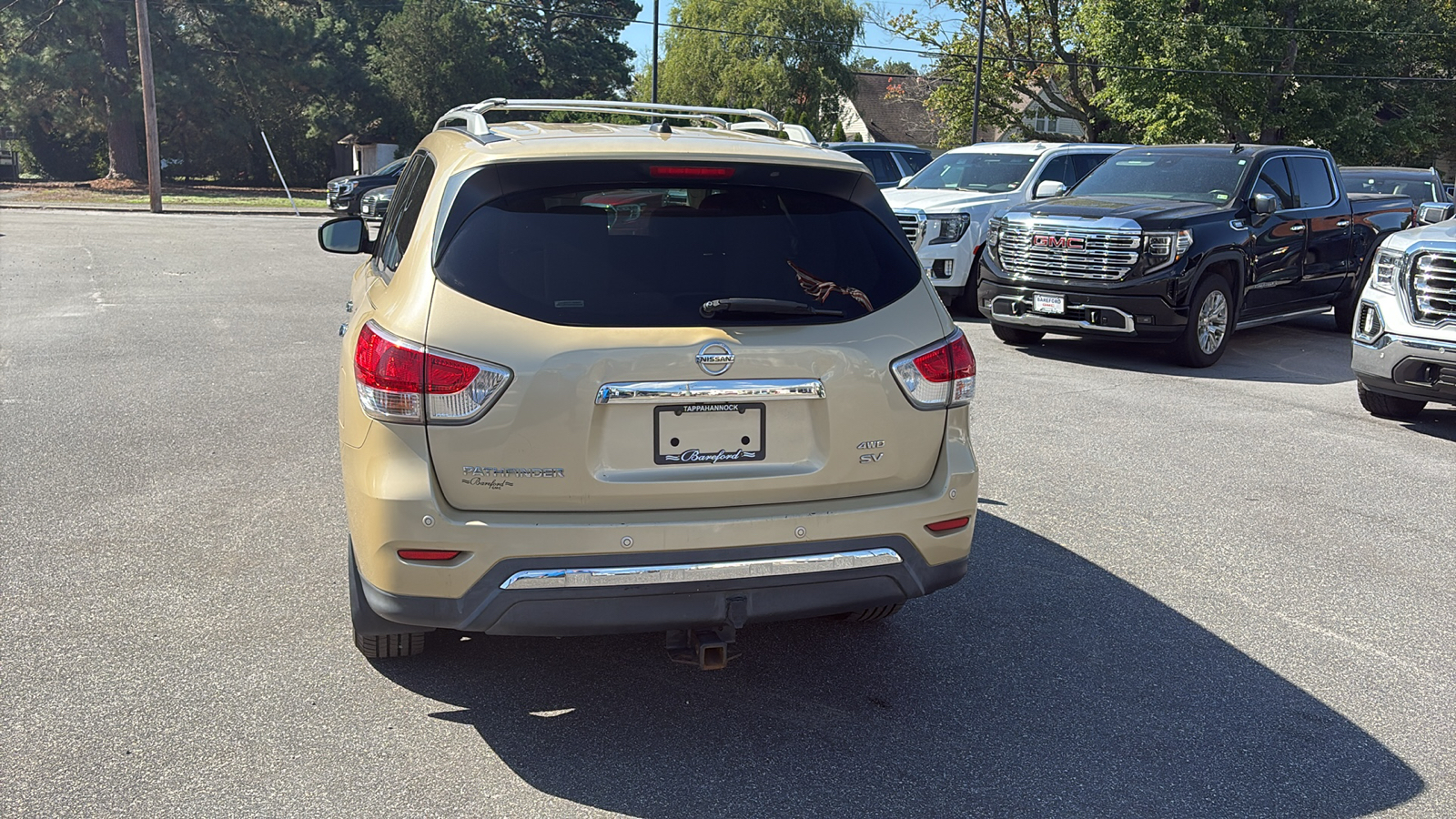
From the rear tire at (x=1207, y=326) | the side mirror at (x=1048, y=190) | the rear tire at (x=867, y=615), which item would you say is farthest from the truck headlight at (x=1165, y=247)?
the rear tire at (x=867, y=615)

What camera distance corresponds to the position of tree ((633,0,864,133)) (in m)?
50.7

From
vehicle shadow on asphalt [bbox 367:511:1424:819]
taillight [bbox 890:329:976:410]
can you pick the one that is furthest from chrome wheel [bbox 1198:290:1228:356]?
taillight [bbox 890:329:976:410]

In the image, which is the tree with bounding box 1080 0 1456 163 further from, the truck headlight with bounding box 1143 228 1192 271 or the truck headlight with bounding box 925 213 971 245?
the truck headlight with bounding box 1143 228 1192 271

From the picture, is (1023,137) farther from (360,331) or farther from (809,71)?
(360,331)

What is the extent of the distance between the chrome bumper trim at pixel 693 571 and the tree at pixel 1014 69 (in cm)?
4088

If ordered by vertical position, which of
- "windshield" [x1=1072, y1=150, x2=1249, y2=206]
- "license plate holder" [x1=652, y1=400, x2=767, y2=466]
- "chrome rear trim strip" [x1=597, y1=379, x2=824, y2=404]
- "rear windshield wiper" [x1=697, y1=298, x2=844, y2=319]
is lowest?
"license plate holder" [x1=652, y1=400, x2=767, y2=466]

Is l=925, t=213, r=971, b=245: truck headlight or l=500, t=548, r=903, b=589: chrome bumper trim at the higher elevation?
l=925, t=213, r=971, b=245: truck headlight

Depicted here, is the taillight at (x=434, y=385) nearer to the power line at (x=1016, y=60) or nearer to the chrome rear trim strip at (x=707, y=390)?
the chrome rear trim strip at (x=707, y=390)

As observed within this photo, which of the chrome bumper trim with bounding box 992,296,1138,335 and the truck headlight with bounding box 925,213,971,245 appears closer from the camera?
the chrome bumper trim with bounding box 992,296,1138,335

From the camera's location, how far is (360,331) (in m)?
3.67

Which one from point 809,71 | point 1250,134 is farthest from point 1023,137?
point 809,71

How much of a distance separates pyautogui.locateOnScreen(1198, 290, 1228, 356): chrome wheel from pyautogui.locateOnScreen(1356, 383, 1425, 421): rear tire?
1915 mm

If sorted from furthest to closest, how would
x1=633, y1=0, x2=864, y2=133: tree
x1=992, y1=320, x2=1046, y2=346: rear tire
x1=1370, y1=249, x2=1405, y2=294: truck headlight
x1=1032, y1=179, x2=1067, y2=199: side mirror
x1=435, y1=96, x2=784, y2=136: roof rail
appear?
x1=633, y1=0, x2=864, y2=133: tree
x1=1032, y1=179, x2=1067, y2=199: side mirror
x1=992, y1=320, x2=1046, y2=346: rear tire
x1=1370, y1=249, x2=1405, y2=294: truck headlight
x1=435, y1=96, x2=784, y2=136: roof rail

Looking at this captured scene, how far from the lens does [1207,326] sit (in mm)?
10750
